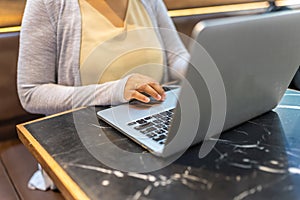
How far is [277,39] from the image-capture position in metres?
0.60

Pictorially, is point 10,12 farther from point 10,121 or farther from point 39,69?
point 39,69

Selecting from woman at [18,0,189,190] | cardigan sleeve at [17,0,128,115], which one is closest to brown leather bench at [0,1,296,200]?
woman at [18,0,189,190]

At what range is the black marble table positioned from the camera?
1.73 ft

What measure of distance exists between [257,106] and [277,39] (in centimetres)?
19

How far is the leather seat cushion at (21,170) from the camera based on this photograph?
3.32ft

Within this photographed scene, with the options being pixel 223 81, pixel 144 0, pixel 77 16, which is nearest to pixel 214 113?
pixel 223 81

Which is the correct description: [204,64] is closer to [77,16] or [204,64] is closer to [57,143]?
[57,143]

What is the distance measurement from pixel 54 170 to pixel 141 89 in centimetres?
33

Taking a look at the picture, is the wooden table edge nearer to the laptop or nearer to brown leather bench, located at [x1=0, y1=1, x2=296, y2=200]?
the laptop

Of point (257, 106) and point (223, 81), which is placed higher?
point (223, 81)

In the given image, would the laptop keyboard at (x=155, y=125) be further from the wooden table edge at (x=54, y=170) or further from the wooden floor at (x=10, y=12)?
the wooden floor at (x=10, y=12)

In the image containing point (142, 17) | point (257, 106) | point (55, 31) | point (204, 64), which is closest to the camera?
point (204, 64)

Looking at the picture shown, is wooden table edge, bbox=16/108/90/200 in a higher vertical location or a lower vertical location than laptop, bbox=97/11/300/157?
lower

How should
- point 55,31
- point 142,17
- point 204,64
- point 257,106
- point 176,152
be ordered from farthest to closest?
point 142,17 → point 55,31 → point 257,106 → point 176,152 → point 204,64
